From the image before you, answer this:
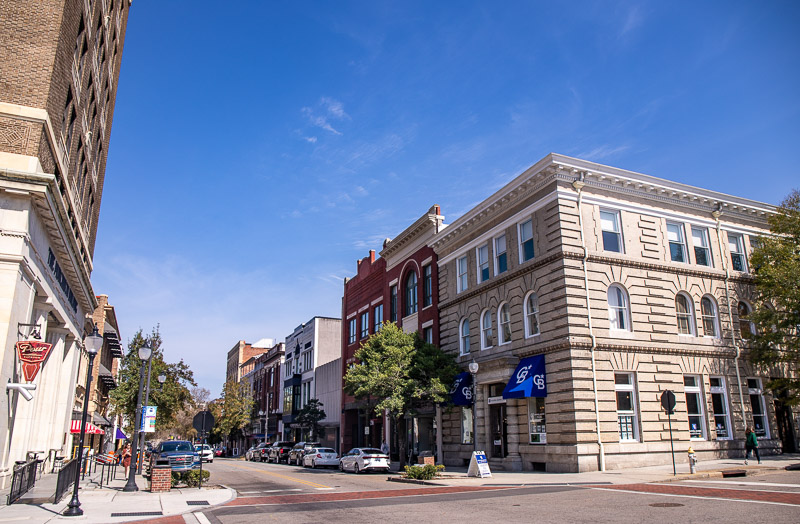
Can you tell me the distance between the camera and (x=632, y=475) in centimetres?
2122

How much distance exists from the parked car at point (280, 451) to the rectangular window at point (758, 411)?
33.6 meters

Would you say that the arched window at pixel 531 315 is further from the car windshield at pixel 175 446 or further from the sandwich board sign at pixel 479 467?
the car windshield at pixel 175 446

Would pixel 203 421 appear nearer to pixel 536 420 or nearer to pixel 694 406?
pixel 536 420

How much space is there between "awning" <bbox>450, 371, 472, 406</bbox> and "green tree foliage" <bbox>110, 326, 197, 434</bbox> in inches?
1109

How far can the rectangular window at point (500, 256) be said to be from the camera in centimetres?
3024

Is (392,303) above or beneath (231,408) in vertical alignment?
above

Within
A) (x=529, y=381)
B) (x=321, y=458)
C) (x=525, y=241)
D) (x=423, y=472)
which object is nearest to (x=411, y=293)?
(x=321, y=458)

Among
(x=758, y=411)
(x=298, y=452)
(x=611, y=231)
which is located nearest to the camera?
(x=611, y=231)

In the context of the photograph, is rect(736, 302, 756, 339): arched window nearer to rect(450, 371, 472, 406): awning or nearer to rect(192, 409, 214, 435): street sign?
rect(450, 371, 472, 406): awning

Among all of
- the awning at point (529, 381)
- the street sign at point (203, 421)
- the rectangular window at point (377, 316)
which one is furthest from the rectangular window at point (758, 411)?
the rectangular window at point (377, 316)

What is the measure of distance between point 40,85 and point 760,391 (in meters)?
31.8

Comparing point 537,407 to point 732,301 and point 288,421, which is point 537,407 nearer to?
point 732,301

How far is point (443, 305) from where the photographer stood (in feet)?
117

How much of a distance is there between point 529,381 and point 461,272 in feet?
33.8
